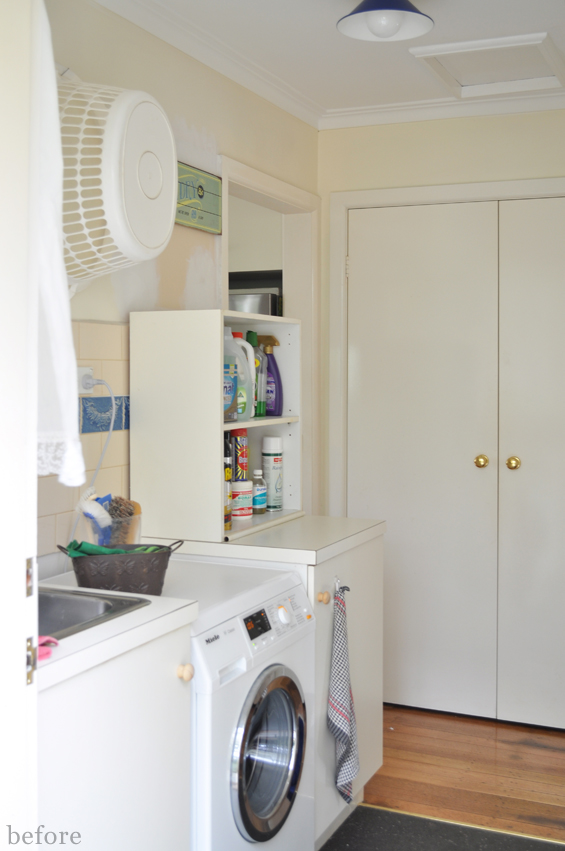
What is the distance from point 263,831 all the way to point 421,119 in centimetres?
256

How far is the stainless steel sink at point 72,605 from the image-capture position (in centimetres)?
146

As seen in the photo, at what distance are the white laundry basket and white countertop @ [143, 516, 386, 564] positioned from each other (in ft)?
2.55

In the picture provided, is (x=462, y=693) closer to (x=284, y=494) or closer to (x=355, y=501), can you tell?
(x=355, y=501)

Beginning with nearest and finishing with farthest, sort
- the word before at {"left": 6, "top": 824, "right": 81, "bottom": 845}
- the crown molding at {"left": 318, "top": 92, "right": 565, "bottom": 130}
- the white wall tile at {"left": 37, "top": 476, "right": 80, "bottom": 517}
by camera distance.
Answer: the word before at {"left": 6, "top": 824, "right": 81, "bottom": 845} < the white wall tile at {"left": 37, "top": 476, "right": 80, "bottom": 517} < the crown molding at {"left": 318, "top": 92, "right": 565, "bottom": 130}

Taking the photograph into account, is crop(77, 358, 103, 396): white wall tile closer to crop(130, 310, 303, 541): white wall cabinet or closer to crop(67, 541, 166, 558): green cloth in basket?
crop(130, 310, 303, 541): white wall cabinet

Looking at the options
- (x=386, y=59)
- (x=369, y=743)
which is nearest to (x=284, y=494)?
(x=369, y=743)

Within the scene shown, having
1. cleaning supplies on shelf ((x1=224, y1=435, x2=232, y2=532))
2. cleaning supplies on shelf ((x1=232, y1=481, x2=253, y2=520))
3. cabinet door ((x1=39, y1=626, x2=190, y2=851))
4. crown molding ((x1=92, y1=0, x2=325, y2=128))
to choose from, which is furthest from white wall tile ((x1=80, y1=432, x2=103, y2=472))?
crown molding ((x1=92, y1=0, x2=325, y2=128))

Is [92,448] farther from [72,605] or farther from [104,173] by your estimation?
[104,173]

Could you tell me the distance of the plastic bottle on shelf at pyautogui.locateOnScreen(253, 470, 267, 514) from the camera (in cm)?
241

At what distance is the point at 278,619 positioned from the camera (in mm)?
1774

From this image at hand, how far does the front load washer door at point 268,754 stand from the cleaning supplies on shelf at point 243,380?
798mm

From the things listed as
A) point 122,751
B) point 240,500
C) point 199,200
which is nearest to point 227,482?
point 240,500

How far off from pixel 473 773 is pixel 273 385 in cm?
145

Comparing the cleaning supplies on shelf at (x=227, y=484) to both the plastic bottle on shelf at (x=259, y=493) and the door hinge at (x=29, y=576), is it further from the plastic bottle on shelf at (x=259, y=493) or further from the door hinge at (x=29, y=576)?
the door hinge at (x=29, y=576)
